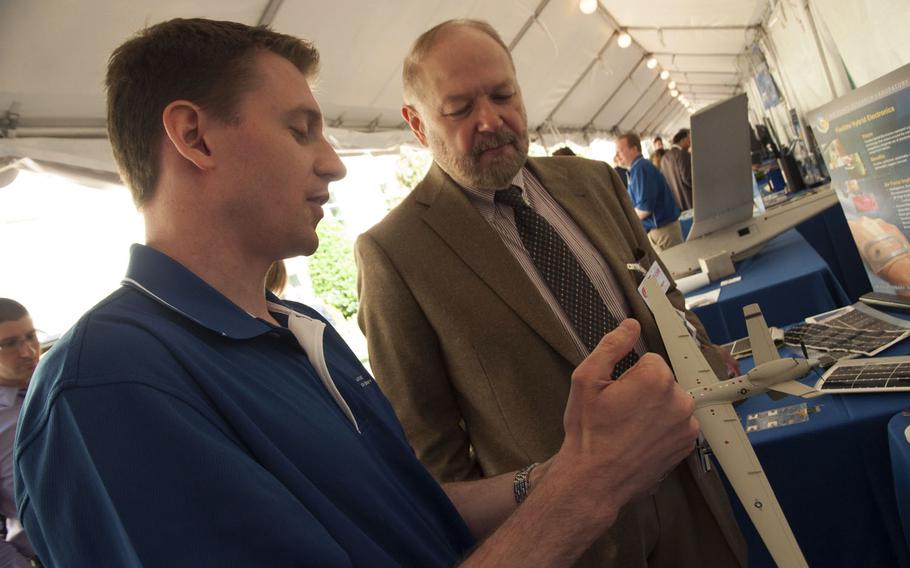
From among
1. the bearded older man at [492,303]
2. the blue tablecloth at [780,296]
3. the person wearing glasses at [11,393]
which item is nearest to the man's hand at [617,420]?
the bearded older man at [492,303]

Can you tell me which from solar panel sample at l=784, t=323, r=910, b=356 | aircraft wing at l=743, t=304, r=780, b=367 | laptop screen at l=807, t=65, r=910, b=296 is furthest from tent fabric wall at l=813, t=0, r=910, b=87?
aircraft wing at l=743, t=304, r=780, b=367

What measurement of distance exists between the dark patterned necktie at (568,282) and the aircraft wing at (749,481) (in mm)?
273

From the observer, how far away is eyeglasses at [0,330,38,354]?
3.53 metres

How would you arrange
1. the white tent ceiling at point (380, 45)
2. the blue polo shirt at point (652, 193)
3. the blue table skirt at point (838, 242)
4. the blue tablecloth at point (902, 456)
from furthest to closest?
1. the blue polo shirt at point (652, 193)
2. the blue table skirt at point (838, 242)
3. the white tent ceiling at point (380, 45)
4. the blue tablecloth at point (902, 456)

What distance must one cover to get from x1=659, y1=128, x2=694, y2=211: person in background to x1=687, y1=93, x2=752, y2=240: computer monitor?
5.37m

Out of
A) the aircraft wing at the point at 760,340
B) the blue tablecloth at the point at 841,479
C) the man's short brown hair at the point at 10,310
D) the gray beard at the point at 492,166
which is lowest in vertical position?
the blue tablecloth at the point at 841,479

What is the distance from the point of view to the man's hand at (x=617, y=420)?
80 centimetres

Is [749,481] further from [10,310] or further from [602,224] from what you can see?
[10,310]

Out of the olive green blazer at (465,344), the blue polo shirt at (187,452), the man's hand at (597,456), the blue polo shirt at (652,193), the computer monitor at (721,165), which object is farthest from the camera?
the blue polo shirt at (652,193)

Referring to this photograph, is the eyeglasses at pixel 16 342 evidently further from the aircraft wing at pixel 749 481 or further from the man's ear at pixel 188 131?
the aircraft wing at pixel 749 481

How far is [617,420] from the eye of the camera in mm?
806

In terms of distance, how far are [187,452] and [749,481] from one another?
1.26 metres

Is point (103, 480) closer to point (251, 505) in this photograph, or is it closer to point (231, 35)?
point (251, 505)

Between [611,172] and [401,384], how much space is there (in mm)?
1161
